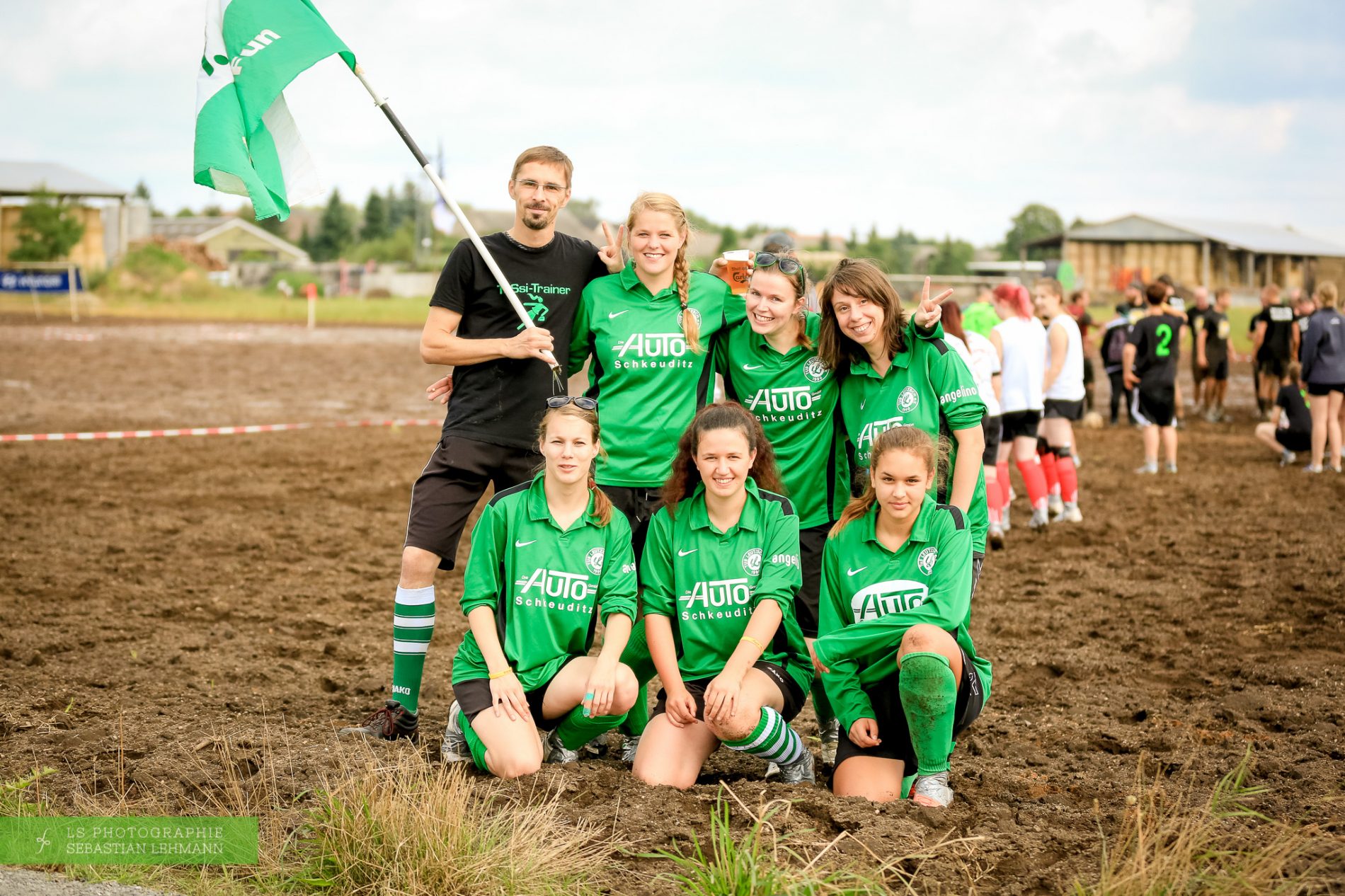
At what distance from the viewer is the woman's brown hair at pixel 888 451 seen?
429 cm

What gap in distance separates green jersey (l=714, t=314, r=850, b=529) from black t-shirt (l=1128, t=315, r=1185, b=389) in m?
8.79

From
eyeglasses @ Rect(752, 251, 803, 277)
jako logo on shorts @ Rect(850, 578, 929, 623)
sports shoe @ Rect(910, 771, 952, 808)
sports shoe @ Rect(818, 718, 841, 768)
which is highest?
eyeglasses @ Rect(752, 251, 803, 277)

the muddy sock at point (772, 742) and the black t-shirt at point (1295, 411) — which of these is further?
the black t-shirt at point (1295, 411)

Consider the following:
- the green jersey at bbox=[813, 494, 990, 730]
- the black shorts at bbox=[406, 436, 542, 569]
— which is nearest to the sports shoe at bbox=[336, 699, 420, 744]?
the black shorts at bbox=[406, 436, 542, 569]

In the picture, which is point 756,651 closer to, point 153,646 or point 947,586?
point 947,586

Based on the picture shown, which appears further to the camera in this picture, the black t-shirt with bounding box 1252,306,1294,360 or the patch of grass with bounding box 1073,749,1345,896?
the black t-shirt with bounding box 1252,306,1294,360

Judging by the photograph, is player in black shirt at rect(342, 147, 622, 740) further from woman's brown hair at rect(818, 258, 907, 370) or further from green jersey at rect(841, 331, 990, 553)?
green jersey at rect(841, 331, 990, 553)

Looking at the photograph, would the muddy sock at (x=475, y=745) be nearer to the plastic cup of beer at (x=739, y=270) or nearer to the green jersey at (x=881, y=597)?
the green jersey at (x=881, y=597)

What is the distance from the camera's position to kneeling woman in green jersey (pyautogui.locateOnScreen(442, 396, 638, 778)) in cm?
439

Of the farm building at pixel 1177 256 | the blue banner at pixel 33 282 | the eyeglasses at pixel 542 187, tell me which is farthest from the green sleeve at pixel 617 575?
the farm building at pixel 1177 256

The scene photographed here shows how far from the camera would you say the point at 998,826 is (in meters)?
3.85

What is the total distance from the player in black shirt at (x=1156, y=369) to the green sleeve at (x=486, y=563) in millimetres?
9885

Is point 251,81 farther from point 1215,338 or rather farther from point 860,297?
point 1215,338

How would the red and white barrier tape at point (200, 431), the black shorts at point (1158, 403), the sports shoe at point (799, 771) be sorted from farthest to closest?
the red and white barrier tape at point (200, 431), the black shorts at point (1158, 403), the sports shoe at point (799, 771)
